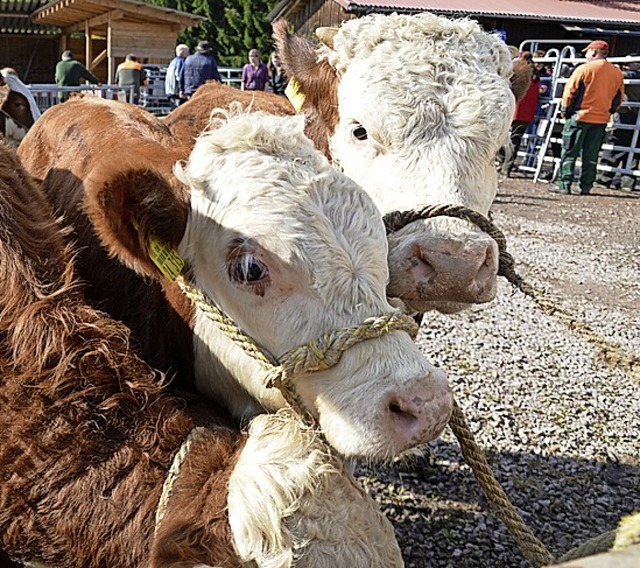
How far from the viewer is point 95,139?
2.72m

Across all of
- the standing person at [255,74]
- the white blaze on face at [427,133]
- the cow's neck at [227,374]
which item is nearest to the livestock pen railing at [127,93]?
the standing person at [255,74]

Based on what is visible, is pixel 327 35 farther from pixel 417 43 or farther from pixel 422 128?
pixel 422 128

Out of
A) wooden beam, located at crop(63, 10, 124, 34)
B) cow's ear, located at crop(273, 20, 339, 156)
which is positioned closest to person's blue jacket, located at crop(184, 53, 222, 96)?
wooden beam, located at crop(63, 10, 124, 34)

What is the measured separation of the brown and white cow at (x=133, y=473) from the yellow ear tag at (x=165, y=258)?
0.81 feet

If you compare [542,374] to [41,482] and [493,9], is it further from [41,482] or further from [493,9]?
[493,9]

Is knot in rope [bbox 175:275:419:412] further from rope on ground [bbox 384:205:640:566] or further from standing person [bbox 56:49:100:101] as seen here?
standing person [bbox 56:49:100:101]

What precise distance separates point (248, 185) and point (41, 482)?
36.1 inches

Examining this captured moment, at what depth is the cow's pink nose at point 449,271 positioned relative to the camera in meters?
2.37

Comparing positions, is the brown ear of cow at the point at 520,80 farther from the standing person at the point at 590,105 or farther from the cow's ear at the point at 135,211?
the standing person at the point at 590,105

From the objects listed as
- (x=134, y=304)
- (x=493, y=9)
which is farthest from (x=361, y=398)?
(x=493, y=9)

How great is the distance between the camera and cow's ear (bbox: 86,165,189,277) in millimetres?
1824

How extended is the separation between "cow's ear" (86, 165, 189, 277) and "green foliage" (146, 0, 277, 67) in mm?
30853

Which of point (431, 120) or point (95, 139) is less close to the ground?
point (431, 120)

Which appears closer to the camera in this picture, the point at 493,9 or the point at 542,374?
the point at 542,374
